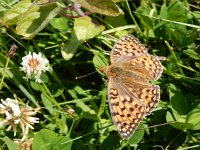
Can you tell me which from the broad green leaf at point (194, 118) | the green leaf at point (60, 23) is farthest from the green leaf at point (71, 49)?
the broad green leaf at point (194, 118)

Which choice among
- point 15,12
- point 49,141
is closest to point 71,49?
point 15,12

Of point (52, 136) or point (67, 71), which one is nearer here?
point (52, 136)

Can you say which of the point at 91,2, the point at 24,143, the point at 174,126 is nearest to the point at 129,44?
the point at 91,2

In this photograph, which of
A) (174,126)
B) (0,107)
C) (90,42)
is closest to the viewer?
(0,107)

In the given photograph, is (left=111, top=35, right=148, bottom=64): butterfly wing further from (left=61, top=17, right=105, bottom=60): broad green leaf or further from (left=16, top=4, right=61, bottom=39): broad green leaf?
(left=16, top=4, right=61, bottom=39): broad green leaf

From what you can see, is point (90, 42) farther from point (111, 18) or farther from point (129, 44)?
point (129, 44)

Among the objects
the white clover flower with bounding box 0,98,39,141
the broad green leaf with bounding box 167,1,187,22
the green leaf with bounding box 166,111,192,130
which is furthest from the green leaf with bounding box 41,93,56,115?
the broad green leaf with bounding box 167,1,187,22

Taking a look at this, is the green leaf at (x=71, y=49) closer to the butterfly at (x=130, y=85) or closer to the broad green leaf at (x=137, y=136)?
the butterfly at (x=130, y=85)

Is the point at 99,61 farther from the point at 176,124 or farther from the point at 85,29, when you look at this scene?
the point at 176,124
